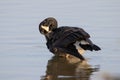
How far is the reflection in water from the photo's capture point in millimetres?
7852

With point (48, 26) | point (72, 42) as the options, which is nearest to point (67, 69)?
point (72, 42)

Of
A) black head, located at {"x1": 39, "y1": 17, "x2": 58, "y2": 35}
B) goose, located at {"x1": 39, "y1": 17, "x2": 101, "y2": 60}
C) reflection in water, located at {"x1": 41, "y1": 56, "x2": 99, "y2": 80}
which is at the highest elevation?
black head, located at {"x1": 39, "y1": 17, "x2": 58, "y2": 35}

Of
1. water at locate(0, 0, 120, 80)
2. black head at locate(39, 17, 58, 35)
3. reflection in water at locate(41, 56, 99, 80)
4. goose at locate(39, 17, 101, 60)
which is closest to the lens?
reflection in water at locate(41, 56, 99, 80)

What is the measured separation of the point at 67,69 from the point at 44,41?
2.40 metres

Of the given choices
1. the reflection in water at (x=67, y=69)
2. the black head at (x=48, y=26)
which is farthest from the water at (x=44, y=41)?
the black head at (x=48, y=26)

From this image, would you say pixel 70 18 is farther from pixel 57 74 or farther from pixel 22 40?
pixel 57 74

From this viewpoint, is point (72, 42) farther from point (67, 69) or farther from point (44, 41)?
point (44, 41)

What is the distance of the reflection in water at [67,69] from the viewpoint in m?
7.85

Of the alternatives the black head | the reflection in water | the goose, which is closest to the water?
the reflection in water

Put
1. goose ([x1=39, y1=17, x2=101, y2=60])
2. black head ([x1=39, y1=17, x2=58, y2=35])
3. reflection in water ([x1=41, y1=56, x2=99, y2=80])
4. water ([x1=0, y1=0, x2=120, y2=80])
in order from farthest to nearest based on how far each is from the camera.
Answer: black head ([x1=39, y1=17, x2=58, y2=35]) < goose ([x1=39, y1=17, x2=101, y2=60]) < water ([x1=0, y1=0, x2=120, y2=80]) < reflection in water ([x1=41, y1=56, x2=99, y2=80])

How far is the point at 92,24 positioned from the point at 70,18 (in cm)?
107

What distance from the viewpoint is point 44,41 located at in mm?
10945

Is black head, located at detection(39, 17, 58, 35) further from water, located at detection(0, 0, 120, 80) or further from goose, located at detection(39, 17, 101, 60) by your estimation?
goose, located at detection(39, 17, 101, 60)

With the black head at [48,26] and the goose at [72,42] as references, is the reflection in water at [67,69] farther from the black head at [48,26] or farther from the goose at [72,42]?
the black head at [48,26]
